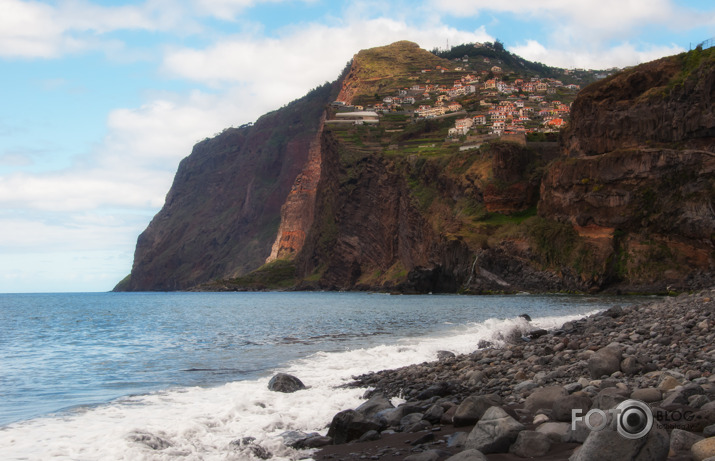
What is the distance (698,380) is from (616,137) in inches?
2889

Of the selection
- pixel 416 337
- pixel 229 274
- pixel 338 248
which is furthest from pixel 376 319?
pixel 229 274

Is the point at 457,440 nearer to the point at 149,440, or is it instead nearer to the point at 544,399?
the point at 544,399

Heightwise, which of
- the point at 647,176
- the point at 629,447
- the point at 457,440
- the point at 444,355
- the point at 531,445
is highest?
the point at 647,176

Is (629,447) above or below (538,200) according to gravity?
below

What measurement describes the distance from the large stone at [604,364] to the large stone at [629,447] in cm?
610

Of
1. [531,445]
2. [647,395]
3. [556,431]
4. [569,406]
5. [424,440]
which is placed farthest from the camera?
[424,440]

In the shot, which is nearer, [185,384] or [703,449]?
[703,449]

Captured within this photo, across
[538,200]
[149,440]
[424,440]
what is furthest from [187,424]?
[538,200]

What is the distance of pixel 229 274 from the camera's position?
619ft

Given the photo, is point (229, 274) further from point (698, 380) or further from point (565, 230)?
point (698, 380)

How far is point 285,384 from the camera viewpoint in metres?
14.2

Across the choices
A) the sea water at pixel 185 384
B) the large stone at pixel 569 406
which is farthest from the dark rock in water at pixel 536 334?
the large stone at pixel 569 406

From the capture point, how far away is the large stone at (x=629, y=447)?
215 inches

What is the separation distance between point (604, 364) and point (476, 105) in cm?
14013
